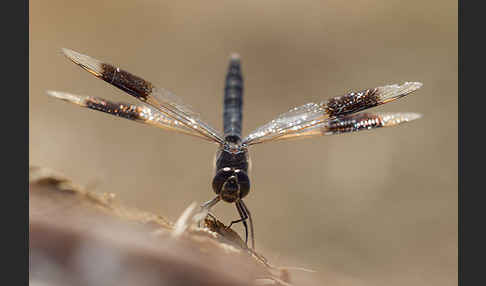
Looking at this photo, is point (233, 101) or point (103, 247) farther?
point (233, 101)

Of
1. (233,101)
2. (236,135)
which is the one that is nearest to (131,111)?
(236,135)

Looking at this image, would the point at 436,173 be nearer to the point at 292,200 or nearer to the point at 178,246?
the point at 292,200

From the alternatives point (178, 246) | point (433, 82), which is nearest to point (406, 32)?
point (433, 82)

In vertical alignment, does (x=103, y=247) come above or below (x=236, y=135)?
below

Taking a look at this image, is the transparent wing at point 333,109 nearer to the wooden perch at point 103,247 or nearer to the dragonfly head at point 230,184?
the dragonfly head at point 230,184

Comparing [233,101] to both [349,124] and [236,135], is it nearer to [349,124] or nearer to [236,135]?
[236,135]

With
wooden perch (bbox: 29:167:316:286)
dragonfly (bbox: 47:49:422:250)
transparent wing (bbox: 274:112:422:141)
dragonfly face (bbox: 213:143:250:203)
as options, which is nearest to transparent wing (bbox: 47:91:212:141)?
dragonfly (bbox: 47:49:422:250)

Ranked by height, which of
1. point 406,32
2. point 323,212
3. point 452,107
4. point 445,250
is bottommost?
point 445,250

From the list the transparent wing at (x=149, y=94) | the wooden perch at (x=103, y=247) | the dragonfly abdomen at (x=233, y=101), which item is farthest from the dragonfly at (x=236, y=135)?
the wooden perch at (x=103, y=247)
